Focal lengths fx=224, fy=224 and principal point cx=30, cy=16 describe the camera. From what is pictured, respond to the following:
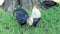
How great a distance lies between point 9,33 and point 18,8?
2.93 ft

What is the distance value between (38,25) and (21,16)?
49 centimetres

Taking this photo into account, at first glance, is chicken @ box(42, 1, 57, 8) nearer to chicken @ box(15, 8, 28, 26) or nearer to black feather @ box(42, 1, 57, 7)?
black feather @ box(42, 1, 57, 7)

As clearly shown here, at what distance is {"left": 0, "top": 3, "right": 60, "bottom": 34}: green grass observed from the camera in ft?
17.9

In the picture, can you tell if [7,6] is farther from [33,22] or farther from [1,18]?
[33,22]

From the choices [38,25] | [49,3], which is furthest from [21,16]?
[49,3]

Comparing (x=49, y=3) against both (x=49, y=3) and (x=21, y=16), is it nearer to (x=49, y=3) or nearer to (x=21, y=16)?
(x=49, y=3)

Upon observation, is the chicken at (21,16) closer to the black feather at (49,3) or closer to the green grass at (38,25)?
the green grass at (38,25)

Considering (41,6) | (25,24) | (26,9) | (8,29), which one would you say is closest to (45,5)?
(41,6)

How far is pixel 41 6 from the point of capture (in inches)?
252

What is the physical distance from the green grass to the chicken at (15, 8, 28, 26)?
0.39ft

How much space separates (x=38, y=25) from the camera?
18.6ft

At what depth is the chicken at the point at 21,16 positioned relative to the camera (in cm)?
557

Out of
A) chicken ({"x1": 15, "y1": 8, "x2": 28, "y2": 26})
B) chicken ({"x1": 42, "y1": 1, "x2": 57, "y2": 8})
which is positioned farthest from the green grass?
chicken ({"x1": 42, "y1": 1, "x2": 57, "y2": 8})

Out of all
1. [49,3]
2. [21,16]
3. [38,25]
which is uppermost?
[49,3]
